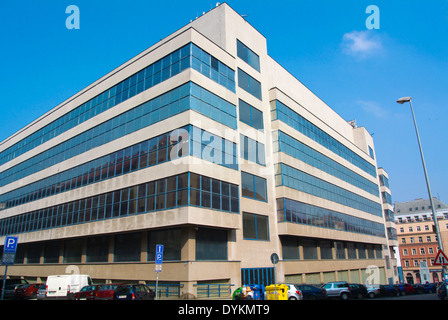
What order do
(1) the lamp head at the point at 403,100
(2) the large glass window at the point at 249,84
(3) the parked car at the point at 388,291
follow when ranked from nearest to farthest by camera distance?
1. (1) the lamp head at the point at 403,100
2. (2) the large glass window at the point at 249,84
3. (3) the parked car at the point at 388,291

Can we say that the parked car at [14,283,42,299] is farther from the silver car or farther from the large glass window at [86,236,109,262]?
the silver car

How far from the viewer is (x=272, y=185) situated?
33312mm

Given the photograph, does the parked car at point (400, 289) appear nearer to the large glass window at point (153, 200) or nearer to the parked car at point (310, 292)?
the parked car at point (310, 292)

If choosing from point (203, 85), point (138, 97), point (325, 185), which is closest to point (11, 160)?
point (138, 97)

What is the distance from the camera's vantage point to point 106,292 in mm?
19766

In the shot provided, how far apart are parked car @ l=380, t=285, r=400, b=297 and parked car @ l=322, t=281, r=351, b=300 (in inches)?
318

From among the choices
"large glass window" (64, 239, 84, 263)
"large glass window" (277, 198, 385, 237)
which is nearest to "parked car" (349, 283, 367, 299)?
"large glass window" (277, 198, 385, 237)

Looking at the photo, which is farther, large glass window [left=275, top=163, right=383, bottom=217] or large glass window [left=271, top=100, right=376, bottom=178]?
large glass window [left=271, top=100, right=376, bottom=178]

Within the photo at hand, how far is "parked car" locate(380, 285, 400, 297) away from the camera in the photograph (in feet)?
112

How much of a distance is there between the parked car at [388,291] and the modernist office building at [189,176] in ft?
21.8

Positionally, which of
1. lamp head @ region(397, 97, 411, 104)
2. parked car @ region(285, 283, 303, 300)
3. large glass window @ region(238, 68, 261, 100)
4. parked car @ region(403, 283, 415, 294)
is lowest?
parked car @ region(403, 283, 415, 294)

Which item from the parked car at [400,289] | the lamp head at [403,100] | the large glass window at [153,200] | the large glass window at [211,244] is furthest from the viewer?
the parked car at [400,289]

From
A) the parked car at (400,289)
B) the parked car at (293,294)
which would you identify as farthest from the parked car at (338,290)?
the parked car at (400,289)

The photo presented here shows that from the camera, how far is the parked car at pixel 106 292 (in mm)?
19542
